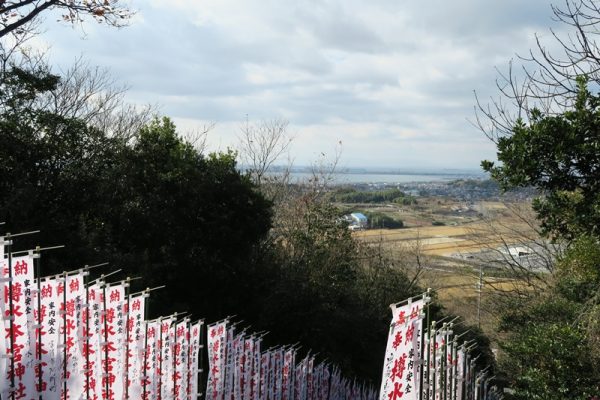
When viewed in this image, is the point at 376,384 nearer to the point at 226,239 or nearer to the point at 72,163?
the point at 226,239

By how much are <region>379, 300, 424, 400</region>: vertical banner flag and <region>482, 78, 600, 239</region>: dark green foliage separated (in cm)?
222

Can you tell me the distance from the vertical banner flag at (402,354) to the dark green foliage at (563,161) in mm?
2221

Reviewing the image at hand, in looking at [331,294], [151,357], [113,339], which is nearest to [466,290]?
[331,294]

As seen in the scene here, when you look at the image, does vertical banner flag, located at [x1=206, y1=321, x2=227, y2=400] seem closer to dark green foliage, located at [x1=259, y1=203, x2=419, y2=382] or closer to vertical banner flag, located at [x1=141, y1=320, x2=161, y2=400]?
vertical banner flag, located at [x1=141, y1=320, x2=161, y2=400]

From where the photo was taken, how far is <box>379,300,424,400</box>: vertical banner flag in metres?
6.53

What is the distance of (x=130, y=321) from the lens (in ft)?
27.3

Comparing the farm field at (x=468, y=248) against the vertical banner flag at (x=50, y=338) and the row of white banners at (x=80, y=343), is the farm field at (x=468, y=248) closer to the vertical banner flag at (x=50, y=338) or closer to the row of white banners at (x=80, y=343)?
the row of white banners at (x=80, y=343)

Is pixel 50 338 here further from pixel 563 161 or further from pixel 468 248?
pixel 468 248

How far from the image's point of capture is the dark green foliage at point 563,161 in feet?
21.5

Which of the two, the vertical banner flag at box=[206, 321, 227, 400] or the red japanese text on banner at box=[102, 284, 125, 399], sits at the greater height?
the red japanese text on banner at box=[102, 284, 125, 399]

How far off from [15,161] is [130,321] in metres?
6.58

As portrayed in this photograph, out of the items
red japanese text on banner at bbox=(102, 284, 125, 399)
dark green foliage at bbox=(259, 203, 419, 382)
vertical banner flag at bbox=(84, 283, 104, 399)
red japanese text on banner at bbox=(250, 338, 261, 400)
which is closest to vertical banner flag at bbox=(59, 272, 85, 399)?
vertical banner flag at bbox=(84, 283, 104, 399)

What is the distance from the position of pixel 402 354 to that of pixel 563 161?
10.4 ft

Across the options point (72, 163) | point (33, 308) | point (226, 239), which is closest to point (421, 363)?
point (33, 308)
